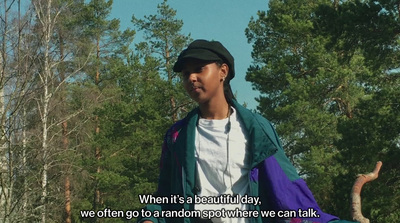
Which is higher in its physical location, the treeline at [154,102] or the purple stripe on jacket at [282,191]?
the treeline at [154,102]

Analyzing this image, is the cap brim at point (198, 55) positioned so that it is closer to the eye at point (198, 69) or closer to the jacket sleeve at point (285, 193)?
the eye at point (198, 69)

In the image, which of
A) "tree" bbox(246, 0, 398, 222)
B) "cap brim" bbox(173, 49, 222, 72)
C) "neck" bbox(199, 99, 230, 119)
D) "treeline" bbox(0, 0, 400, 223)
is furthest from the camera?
"tree" bbox(246, 0, 398, 222)

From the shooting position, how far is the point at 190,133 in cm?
299

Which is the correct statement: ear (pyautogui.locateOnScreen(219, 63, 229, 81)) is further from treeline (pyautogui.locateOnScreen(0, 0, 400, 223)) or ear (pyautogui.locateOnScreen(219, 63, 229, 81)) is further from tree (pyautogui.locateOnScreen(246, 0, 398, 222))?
tree (pyautogui.locateOnScreen(246, 0, 398, 222))

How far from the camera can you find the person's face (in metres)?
2.93

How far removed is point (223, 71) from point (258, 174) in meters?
0.55

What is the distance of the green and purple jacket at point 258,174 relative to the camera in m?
2.75

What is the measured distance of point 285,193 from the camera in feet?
9.05

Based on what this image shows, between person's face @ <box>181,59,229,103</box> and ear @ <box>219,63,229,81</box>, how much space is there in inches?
1.4

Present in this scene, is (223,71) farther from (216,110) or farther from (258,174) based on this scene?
(258,174)

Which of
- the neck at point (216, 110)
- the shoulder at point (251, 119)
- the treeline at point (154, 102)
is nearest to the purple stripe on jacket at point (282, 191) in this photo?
the shoulder at point (251, 119)

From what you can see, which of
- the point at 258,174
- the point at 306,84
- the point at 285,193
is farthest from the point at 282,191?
the point at 306,84

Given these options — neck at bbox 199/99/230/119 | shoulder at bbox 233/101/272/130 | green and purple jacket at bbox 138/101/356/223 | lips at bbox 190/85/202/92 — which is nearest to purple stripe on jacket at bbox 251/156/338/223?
green and purple jacket at bbox 138/101/356/223

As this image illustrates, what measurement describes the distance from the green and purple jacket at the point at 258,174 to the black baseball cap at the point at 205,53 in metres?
0.24
